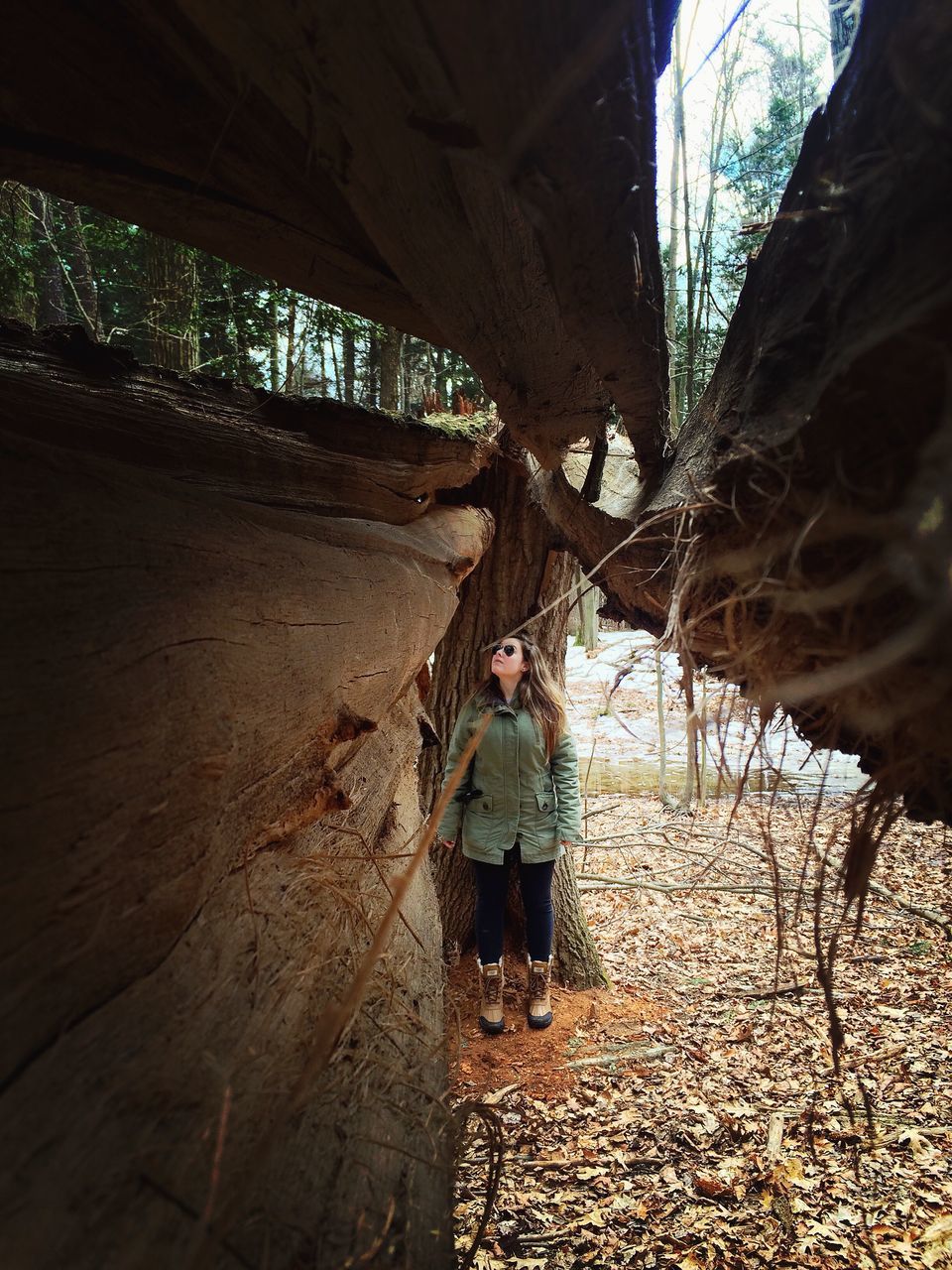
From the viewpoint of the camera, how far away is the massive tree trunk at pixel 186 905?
73 cm

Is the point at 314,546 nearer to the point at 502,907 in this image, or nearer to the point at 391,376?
the point at 502,907

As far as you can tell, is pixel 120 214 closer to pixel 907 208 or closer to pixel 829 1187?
pixel 907 208

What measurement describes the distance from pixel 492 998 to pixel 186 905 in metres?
3.06

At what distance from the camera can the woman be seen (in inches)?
141

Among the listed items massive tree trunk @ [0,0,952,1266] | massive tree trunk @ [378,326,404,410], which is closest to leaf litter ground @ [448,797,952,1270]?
massive tree trunk @ [0,0,952,1266]

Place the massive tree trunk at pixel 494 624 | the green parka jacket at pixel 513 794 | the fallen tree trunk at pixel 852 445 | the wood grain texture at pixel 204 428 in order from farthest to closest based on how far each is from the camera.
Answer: the massive tree trunk at pixel 494 624, the green parka jacket at pixel 513 794, the wood grain texture at pixel 204 428, the fallen tree trunk at pixel 852 445

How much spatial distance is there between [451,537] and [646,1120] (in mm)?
2758

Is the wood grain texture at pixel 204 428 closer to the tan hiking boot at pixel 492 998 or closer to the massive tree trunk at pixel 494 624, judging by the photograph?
the massive tree trunk at pixel 494 624

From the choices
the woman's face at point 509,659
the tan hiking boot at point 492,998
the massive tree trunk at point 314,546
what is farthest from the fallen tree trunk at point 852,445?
the tan hiking boot at point 492,998

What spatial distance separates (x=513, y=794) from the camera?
3.58 m

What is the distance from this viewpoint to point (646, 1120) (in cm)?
294

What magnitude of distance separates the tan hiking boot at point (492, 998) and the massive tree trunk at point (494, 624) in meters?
0.58

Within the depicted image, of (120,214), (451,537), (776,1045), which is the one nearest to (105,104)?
(120,214)

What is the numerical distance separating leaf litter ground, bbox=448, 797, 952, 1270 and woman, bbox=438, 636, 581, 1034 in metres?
0.34
